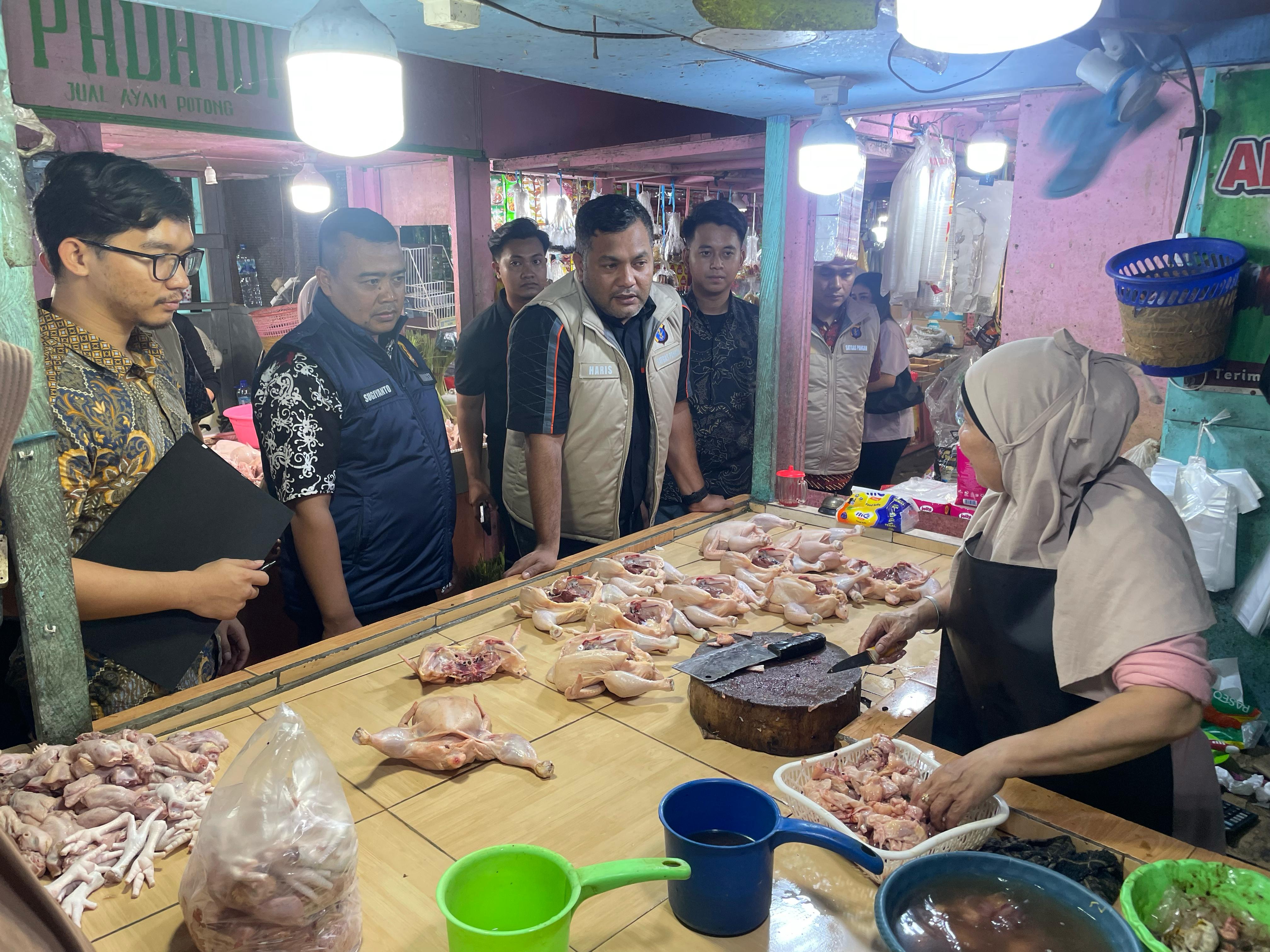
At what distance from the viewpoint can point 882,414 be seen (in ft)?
19.3

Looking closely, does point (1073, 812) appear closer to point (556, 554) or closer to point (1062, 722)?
point (1062, 722)

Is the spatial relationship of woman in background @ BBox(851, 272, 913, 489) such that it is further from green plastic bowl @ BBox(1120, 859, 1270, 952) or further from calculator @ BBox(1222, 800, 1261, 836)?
green plastic bowl @ BBox(1120, 859, 1270, 952)

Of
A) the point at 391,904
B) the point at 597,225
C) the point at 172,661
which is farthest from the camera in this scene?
the point at 597,225

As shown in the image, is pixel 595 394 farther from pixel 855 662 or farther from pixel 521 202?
pixel 521 202

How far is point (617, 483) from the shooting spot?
359cm

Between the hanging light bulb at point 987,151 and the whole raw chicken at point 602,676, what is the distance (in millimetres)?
5166

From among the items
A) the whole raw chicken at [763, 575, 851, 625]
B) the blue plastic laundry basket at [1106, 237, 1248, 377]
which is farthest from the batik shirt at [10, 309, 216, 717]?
the blue plastic laundry basket at [1106, 237, 1248, 377]

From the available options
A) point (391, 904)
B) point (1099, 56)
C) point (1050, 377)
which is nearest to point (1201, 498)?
point (1099, 56)

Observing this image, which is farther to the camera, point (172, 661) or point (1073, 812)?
point (172, 661)

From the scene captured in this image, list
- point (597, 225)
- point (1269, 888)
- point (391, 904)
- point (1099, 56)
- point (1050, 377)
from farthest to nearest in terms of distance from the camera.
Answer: point (597, 225), point (1099, 56), point (1050, 377), point (391, 904), point (1269, 888)

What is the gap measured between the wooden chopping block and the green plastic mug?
0.64 m

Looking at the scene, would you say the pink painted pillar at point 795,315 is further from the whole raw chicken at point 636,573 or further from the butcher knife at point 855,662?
the butcher knife at point 855,662

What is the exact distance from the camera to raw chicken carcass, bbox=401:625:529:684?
2.26 m

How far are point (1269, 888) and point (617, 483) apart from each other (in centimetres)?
259
